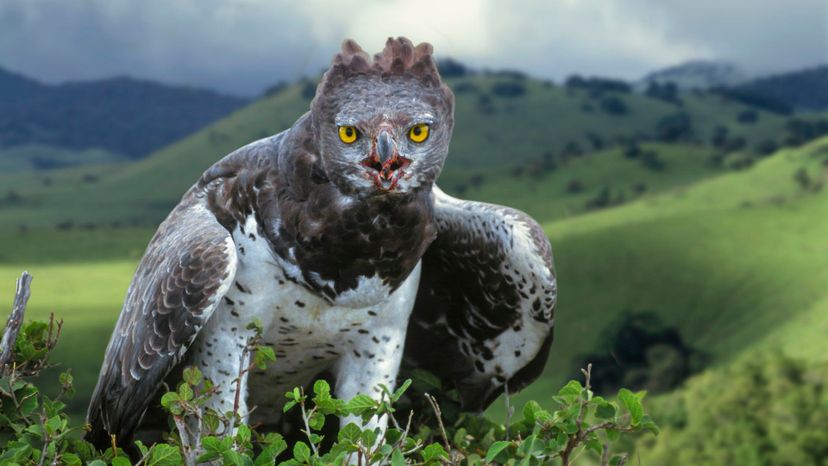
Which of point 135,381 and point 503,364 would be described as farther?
point 503,364

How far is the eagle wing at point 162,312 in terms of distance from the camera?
4039 mm

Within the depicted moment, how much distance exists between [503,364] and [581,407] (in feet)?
5.35

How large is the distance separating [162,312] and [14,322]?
0.57m

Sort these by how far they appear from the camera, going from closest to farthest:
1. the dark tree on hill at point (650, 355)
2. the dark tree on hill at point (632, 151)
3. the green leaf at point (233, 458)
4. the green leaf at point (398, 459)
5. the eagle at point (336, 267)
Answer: the green leaf at point (398, 459)
the green leaf at point (233, 458)
the eagle at point (336, 267)
the dark tree on hill at point (650, 355)
the dark tree on hill at point (632, 151)

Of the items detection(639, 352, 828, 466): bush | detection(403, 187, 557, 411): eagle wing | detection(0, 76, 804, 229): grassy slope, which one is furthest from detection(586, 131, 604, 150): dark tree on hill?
detection(403, 187, 557, 411): eagle wing

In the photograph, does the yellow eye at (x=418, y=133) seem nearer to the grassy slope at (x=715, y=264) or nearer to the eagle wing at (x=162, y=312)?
the eagle wing at (x=162, y=312)

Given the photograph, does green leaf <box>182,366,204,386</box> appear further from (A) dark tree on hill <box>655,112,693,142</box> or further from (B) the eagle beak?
(A) dark tree on hill <box>655,112,693,142</box>

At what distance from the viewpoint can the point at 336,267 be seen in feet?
13.4

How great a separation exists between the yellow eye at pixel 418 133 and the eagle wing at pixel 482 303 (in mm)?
1100

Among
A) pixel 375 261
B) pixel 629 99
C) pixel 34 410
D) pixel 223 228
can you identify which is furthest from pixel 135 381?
pixel 629 99

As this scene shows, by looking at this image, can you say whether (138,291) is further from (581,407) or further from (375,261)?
(581,407)

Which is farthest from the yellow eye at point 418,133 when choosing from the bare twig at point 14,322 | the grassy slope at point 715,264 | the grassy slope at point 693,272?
the grassy slope at point 715,264

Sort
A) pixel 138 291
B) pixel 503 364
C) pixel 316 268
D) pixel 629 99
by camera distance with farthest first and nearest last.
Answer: pixel 629 99
pixel 503 364
pixel 138 291
pixel 316 268

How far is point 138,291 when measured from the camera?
4.55m
